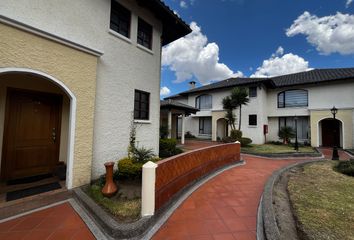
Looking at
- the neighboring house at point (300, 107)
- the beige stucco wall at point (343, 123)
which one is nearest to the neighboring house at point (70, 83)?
the neighboring house at point (300, 107)

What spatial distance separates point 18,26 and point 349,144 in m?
20.6

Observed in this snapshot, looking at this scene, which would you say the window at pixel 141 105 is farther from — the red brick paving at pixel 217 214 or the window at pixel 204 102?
the window at pixel 204 102

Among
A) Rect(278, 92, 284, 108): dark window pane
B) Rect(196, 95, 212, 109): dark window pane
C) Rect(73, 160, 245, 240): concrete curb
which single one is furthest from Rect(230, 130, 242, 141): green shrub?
Rect(73, 160, 245, 240): concrete curb

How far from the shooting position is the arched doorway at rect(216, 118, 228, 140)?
18938 mm

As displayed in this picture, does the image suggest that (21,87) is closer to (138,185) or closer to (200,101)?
(138,185)

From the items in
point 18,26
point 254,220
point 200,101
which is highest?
point 200,101

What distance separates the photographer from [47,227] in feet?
9.30

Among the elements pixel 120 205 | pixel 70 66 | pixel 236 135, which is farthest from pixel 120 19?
pixel 236 135

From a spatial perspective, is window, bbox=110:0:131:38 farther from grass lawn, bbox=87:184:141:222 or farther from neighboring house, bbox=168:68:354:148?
neighboring house, bbox=168:68:354:148

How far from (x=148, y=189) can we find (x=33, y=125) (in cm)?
429

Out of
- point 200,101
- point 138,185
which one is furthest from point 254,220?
point 200,101

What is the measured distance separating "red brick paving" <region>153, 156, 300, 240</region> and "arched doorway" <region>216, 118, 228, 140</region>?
13.9 m

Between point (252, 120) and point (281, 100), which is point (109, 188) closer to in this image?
point (252, 120)

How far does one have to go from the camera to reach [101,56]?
5.29 meters
